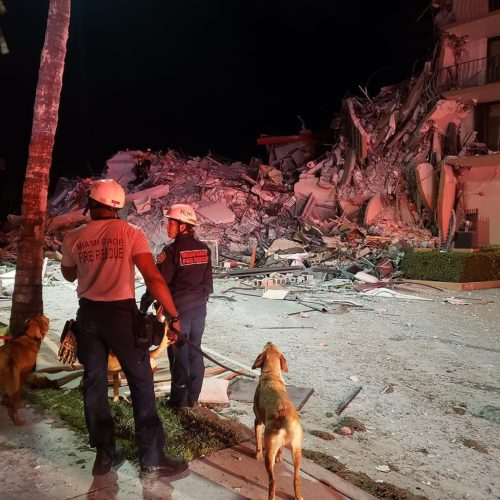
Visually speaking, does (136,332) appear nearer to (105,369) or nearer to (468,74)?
(105,369)

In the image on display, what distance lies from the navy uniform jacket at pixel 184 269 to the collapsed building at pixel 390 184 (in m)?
12.7

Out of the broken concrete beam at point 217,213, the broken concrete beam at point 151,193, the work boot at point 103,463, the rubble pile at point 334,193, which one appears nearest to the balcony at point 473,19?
the rubble pile at point 334,193

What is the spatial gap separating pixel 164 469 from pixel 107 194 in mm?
1846

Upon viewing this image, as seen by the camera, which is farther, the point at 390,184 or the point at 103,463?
the point at 390,184

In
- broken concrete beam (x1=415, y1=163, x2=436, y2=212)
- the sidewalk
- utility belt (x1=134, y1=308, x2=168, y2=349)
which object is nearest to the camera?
the sidewalk

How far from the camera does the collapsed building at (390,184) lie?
18.9 m

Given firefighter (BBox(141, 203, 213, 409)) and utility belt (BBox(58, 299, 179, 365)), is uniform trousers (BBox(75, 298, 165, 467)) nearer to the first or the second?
utility belt (BBox(58, 299, 179, 365))

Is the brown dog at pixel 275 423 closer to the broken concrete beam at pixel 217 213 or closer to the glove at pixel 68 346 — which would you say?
the glove at pixel 68 346

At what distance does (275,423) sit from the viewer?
104 inches

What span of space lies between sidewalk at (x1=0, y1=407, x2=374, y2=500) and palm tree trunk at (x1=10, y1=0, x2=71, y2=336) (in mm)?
1820

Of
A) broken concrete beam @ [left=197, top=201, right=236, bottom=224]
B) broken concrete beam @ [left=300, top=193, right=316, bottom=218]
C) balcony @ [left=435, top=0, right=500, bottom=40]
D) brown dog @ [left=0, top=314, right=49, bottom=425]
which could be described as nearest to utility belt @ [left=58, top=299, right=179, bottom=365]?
brown dog @ [left=0, top=314, right=49, bottom=425]

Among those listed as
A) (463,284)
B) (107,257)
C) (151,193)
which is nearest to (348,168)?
(151,193)

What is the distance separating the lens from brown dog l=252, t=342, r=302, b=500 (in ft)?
8.40

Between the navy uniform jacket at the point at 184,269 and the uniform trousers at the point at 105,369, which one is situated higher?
the navy uniform jacket at the point at 184,269
